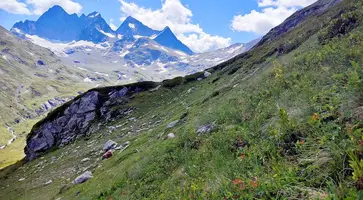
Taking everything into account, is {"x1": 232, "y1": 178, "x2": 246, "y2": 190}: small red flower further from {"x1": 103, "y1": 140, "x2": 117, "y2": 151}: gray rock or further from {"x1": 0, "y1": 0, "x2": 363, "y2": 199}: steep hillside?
{"x1": 103, "y1": 140, "x2": 117, "y2": 151}: gray rock

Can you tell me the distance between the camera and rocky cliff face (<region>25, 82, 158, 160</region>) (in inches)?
2004

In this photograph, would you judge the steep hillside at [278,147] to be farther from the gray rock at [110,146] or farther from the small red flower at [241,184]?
the gray rock at [110,146]

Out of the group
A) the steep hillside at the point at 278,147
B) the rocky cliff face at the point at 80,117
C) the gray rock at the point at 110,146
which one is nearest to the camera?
the steep hillside at the point at 278,147

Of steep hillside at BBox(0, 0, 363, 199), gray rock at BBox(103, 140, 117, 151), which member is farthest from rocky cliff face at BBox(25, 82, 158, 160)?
steep hillside at BBox(0, 0, 363, 199)

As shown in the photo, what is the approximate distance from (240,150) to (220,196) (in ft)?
10.3

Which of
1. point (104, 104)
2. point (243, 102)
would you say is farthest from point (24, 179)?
point (243, 102)

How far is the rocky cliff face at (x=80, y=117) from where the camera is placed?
50906mm

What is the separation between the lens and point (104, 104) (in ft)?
182

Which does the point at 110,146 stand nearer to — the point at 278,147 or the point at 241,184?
the point at 278,147

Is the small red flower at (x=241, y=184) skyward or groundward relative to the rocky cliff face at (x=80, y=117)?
groundward

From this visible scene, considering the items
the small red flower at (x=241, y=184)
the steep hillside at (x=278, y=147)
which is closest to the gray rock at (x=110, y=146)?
the steep hillside at (x=278, y=147)

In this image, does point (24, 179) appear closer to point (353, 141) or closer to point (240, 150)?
point (240, 150)

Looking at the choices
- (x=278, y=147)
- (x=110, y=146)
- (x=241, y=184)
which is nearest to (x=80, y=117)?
(x=110, y=146)

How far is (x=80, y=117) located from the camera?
54000mm
